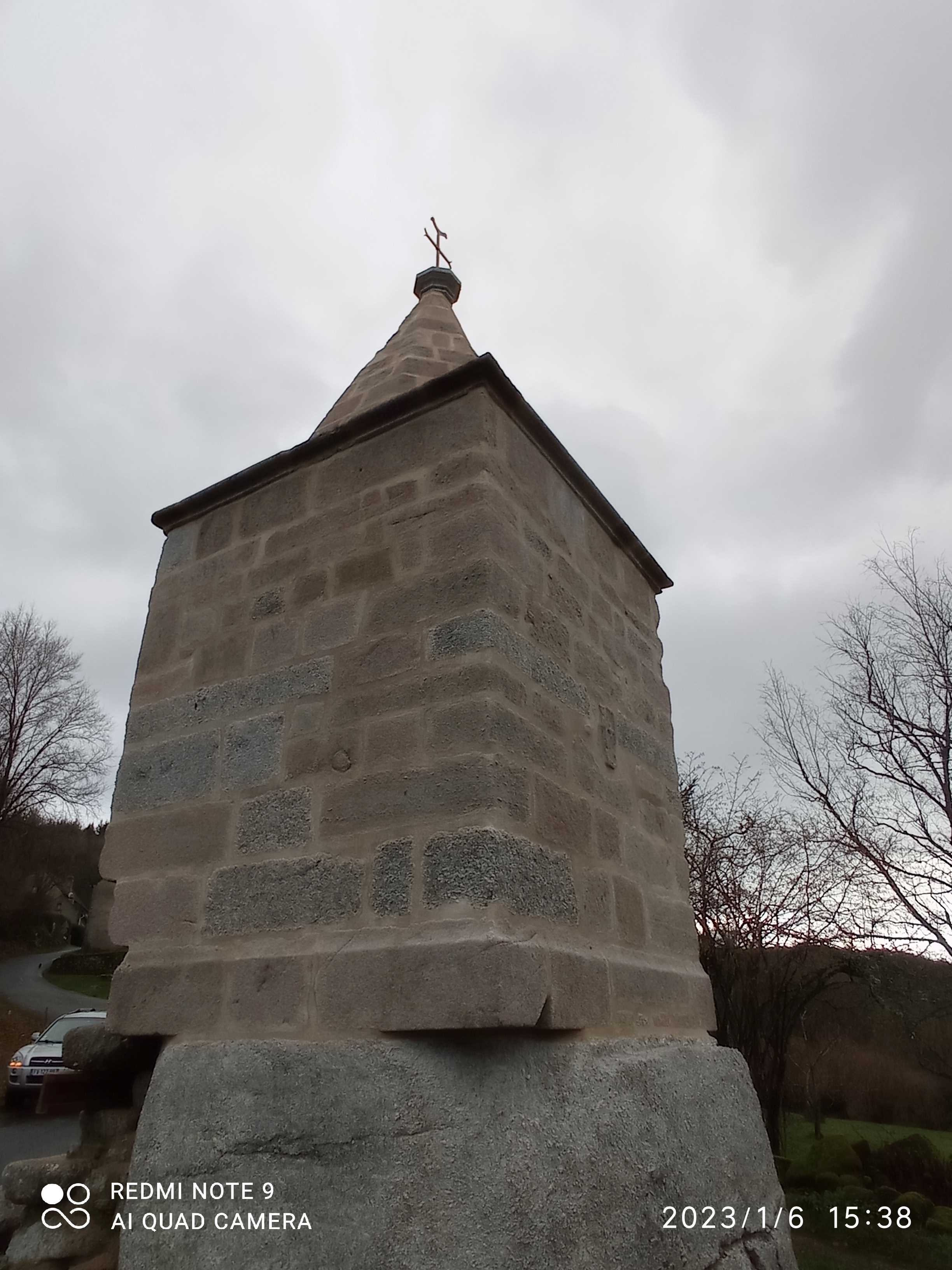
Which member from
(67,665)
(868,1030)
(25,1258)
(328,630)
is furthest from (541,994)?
(67,665)

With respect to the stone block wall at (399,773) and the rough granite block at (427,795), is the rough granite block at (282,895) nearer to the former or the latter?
the stone block wall at (399,773)

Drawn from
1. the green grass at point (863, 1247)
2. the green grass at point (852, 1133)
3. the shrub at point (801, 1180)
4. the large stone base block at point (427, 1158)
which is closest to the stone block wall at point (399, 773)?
the large stone base block at point (427, 1158)

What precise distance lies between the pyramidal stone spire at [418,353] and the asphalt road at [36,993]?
1917cm

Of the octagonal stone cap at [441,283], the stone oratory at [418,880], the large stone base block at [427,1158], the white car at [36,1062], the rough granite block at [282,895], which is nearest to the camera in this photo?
the large stone base block at [427,1158]

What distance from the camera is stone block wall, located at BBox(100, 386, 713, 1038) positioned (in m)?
2.01

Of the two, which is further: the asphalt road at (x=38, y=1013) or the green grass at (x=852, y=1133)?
the green grass at (x=852, y=1133)

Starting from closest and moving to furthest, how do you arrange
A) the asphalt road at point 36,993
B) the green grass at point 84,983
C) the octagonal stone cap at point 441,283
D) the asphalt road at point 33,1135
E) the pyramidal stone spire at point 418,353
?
the pyramidal stone spire at point 418,353 < the octagonal stone cap at point 441,283 < the asphalt road at point 33,1135 < the asphalt road at point 36,993 < the green grass at point 84,983

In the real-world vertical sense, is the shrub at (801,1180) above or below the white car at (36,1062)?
below

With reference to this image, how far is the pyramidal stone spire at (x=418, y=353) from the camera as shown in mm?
3549

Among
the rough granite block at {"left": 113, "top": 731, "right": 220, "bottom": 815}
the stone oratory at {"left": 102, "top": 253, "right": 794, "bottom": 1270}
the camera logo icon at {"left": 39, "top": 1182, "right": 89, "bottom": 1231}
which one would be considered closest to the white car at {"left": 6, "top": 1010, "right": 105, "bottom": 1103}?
the camera logo icon at {"left": 39, "top": 1182, "right": 89, "bottom": 1231}

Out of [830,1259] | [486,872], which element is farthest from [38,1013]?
[486,872]

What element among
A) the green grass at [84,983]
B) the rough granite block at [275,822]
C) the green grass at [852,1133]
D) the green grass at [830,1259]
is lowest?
the green grass at [830,1259]

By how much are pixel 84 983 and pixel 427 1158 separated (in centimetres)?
2871

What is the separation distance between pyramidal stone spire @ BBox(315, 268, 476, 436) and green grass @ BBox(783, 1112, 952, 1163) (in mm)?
10774
